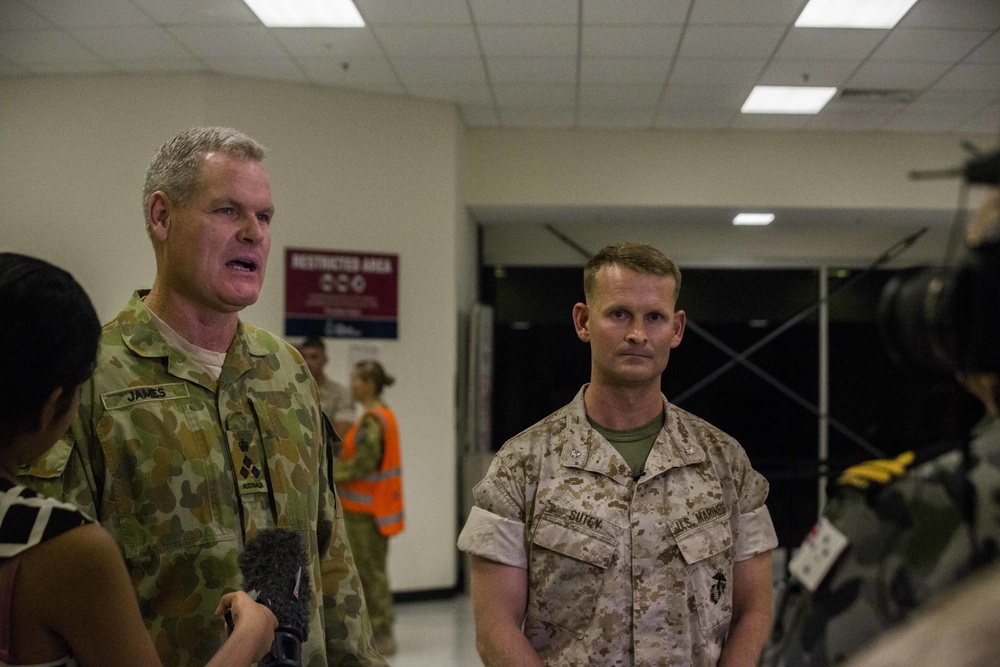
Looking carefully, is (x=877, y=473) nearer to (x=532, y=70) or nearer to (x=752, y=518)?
(x=752, y=518)

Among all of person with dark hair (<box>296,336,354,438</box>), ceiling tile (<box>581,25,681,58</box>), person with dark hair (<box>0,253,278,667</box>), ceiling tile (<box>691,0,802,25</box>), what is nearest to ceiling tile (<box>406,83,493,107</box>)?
ceiling tile (<box>581,25,681,58</box>)

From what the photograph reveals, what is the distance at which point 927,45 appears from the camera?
16.3 ft

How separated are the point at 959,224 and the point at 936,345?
88mm

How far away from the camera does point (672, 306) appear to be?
1577 mm

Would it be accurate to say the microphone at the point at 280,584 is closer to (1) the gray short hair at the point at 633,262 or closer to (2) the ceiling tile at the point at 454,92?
(1) the gray short hair at the point at 633,262

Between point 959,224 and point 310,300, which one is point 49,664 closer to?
point 959,224

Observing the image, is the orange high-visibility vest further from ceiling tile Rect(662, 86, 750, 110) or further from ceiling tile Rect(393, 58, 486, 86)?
ceiling tile Rect(662, 86, 750, 110)

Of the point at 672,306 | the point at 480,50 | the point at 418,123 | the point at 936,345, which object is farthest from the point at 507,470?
the point at 418,123

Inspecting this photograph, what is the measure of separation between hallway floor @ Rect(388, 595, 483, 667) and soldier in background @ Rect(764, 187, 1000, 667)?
12.9ft

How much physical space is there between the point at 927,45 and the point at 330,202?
3632 millimetres

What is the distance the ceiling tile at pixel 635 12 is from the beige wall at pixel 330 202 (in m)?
1.62

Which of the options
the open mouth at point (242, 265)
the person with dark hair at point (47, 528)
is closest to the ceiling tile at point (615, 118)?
the open mouth at point (242, 265)

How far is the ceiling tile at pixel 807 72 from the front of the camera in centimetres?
544

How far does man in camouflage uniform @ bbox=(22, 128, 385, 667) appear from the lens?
1373mm
